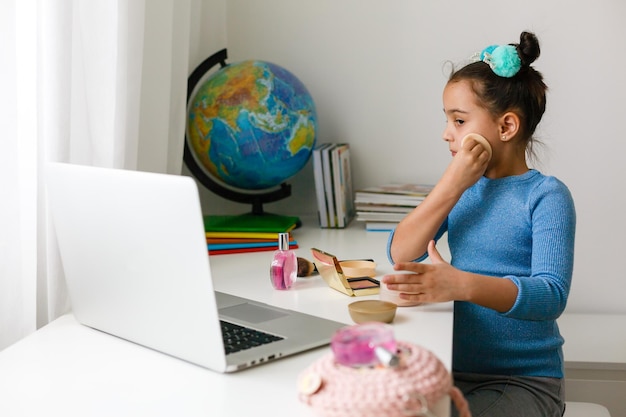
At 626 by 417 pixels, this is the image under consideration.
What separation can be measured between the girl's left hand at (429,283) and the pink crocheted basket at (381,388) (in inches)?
17.4

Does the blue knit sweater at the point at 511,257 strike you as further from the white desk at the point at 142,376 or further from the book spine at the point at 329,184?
the book spine at the point at 329,184

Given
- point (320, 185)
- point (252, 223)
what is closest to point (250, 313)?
point (252, 223)

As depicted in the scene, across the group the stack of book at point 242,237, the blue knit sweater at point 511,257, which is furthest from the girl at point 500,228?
the stack of book at point 242,237

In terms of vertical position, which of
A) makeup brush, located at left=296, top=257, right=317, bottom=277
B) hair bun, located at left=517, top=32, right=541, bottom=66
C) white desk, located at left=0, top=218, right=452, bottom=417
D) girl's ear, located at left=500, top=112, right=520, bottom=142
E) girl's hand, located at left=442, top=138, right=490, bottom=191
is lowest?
white desk, located at left=0, top=218, right=452, bottom=417

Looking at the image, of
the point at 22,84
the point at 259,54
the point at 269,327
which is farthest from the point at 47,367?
the point at 259,54

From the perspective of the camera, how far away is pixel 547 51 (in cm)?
218

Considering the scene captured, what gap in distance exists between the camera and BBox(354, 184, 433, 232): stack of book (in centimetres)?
206

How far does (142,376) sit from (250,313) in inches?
11.2

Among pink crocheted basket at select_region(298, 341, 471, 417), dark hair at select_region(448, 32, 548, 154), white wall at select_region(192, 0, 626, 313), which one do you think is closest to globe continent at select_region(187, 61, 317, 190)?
white wall at select_region(192, 0, 626, 313)

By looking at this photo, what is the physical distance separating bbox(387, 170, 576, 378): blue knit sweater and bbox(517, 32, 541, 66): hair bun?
7.8 inches

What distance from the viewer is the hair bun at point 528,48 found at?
4.68 ft

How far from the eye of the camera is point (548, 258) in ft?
4.27

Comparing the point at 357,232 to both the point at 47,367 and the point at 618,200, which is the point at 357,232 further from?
the point at 47,367

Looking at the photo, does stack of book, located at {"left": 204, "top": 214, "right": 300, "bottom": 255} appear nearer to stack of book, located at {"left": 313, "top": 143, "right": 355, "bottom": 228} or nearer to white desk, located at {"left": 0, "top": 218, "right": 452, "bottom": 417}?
stack of book, located at {"left": 313, "top": 143, "right": 355, "bottom": 228}
